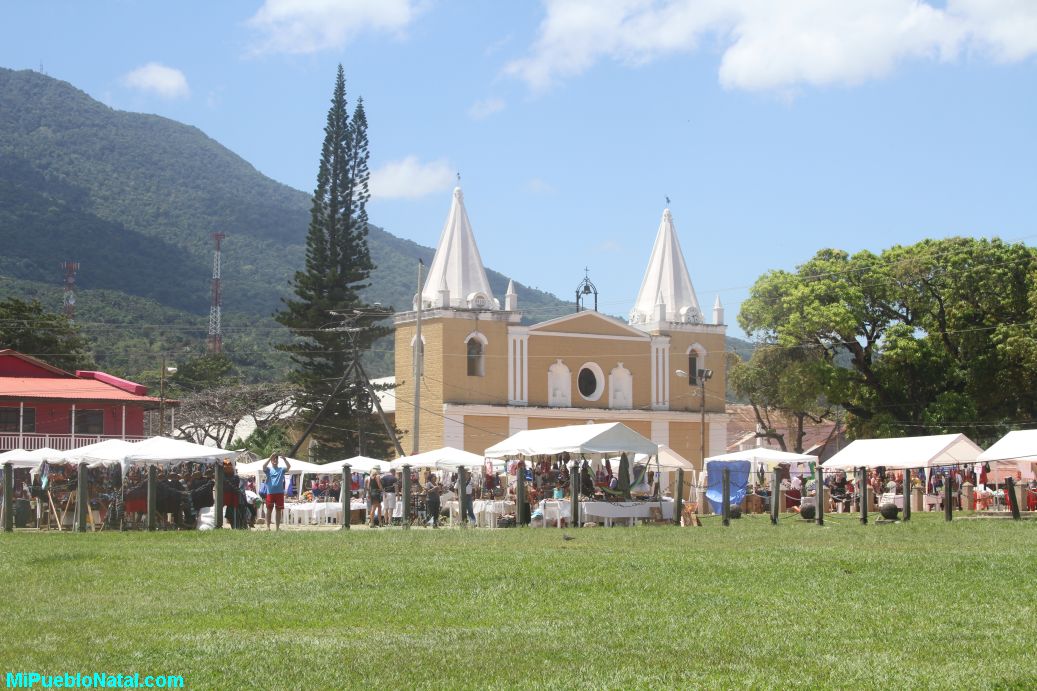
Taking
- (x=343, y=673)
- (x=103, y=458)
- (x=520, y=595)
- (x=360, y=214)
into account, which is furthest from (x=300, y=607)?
(x=360, y=214)

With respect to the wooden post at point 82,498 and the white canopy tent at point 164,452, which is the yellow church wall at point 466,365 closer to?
the white canopy tent at point 164,452

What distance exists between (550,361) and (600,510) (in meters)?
31.8

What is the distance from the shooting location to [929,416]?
43250mm

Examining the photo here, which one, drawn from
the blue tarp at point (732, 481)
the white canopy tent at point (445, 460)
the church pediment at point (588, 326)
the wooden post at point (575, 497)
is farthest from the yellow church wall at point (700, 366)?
the wooden post at point (575, 497)

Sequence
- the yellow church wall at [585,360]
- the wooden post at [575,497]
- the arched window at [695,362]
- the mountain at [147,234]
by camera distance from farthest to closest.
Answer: the mountain at [147,234]
the arched window at [695,362]
the yellow church wall at [585,360]
the wooden post at [575,497]

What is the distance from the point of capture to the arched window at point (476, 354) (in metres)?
53.7

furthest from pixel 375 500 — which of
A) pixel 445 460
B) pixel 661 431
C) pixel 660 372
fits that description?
pixel 660 372

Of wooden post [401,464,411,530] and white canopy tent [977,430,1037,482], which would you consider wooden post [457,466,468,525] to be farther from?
white canopy tent [977,430,1037,482]

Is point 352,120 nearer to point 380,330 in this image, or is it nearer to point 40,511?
point 380,330

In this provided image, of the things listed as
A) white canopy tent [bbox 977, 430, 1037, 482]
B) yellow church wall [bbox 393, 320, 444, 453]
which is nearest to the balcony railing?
yellow church wall [bbox 393, 320, 444, 453]

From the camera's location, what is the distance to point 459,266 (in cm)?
5369

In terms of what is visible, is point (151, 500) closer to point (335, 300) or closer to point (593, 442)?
point (593, 442)

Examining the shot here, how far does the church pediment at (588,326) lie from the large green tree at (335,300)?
7.91 metres

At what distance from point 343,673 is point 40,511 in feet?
59.1
